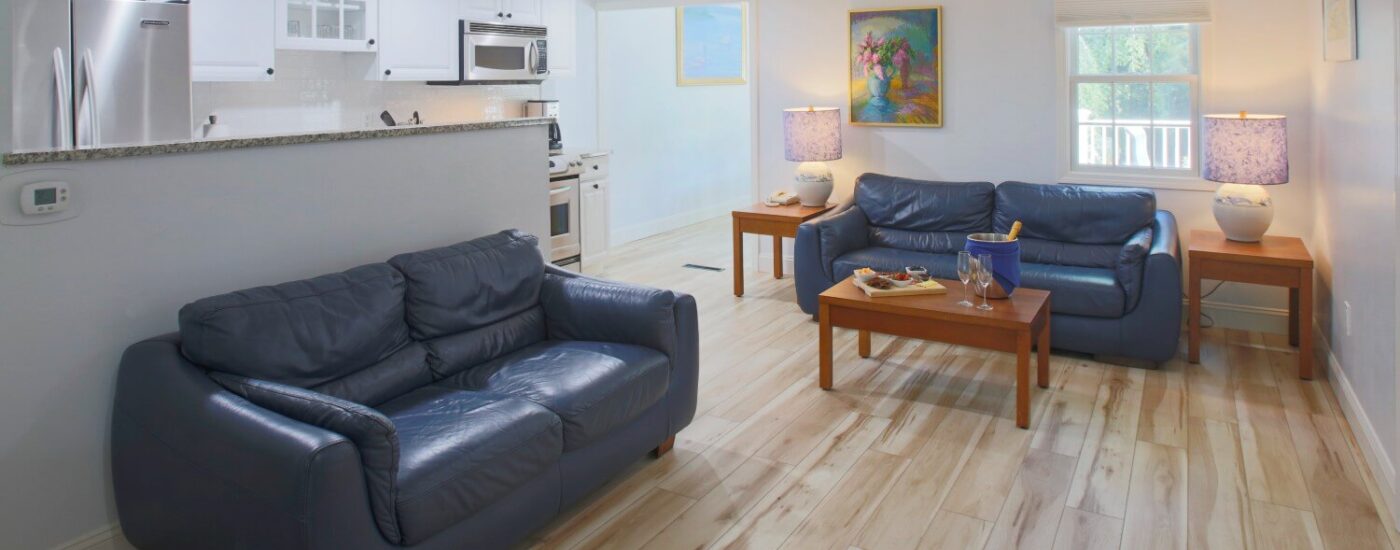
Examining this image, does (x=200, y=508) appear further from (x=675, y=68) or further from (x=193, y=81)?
(x=675, y=68)

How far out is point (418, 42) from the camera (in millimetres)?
5648

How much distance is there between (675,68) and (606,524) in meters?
6.02

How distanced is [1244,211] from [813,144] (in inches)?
90.4

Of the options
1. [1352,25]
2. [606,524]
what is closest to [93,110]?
[606,524]

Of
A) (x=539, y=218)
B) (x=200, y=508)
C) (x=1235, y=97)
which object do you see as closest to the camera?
(x=200, y=508)

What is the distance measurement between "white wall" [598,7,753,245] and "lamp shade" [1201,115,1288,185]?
3.19 metres

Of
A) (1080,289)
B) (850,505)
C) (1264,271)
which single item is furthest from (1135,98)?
(850,505)

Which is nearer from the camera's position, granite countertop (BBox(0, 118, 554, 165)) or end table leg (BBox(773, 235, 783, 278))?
granite countertop (BBox(0, 118, 554, 165))

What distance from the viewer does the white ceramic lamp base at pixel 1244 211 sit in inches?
177

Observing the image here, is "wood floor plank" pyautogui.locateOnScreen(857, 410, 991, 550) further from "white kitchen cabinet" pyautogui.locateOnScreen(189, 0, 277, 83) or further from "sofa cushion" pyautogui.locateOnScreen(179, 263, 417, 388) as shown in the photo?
"white kitchen cabinet" pyautogui.locateOnScreen(189, 0, 277, 83)

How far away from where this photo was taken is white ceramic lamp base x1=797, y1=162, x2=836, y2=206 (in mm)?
5902

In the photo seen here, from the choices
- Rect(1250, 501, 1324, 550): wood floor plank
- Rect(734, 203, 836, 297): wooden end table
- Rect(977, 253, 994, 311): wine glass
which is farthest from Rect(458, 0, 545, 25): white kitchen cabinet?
Rect(1250, 501, 1324, 550): wood floor plank

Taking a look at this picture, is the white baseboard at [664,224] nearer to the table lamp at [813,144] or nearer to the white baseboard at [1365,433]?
the table lamp at [813,144]

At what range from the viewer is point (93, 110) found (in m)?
3.96
